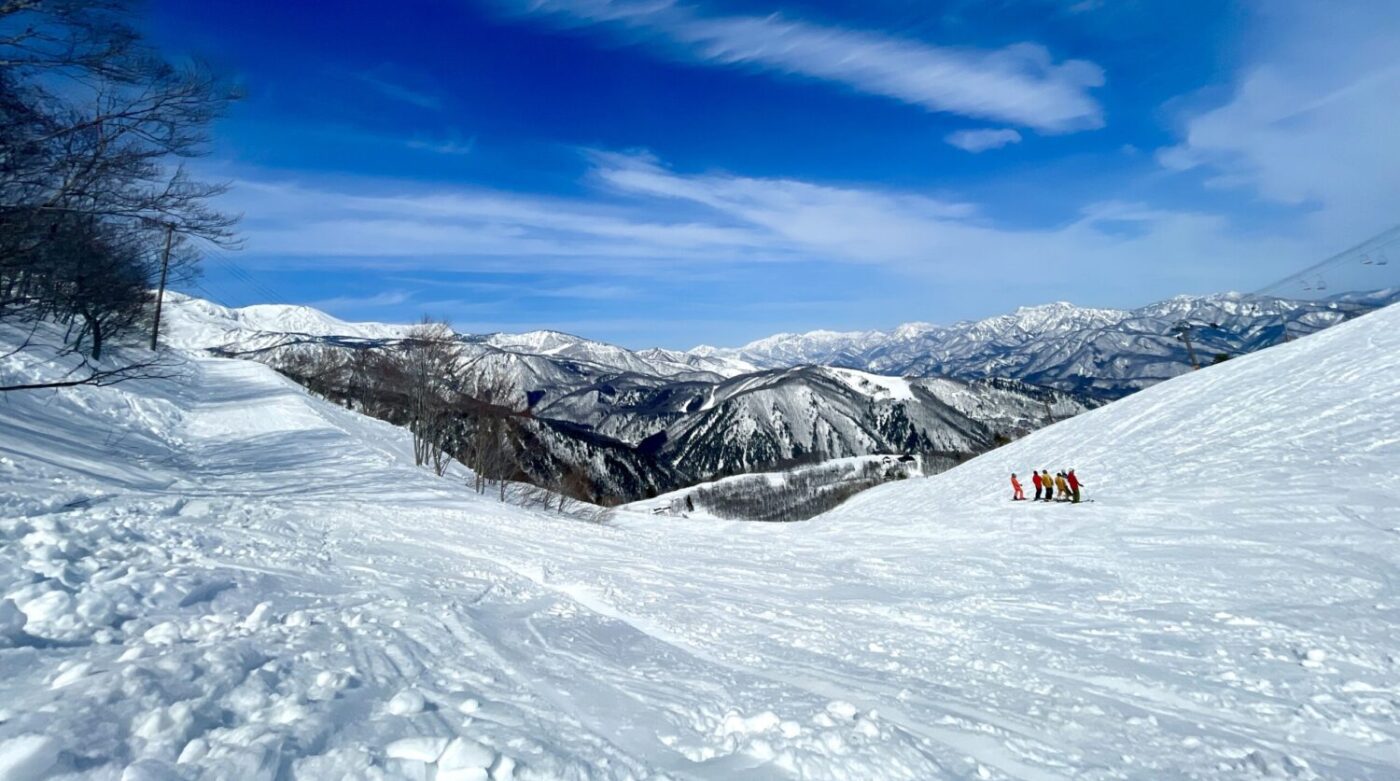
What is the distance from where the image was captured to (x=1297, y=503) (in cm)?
1502

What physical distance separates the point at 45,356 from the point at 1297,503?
1461 inches

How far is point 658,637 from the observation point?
26.1 ft

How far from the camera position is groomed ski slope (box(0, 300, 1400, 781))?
4.17 meters

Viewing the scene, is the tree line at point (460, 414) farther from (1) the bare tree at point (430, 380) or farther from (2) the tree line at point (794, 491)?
(2) the tree line at point (794, 491)

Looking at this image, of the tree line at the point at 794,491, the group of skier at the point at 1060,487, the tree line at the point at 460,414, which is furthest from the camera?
the tree line at the point at 794,491

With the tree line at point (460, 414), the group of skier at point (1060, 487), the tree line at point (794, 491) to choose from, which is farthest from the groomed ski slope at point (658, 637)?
the tree line at point (794, 491)

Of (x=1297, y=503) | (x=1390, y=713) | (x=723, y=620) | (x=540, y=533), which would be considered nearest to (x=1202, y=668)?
(x=1390, y=713)

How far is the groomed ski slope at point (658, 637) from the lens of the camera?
4.17 meters

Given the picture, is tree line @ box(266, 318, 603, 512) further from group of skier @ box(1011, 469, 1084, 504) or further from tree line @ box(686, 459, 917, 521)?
tree line @ box(686, 459, 917, 521)

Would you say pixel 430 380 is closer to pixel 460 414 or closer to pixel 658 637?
pixel 460 414

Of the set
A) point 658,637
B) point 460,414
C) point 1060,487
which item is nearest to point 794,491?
point 460,414

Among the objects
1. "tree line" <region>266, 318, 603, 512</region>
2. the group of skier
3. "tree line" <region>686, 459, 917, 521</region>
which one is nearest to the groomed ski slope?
the group of skier

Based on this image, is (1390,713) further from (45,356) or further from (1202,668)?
(45,356)

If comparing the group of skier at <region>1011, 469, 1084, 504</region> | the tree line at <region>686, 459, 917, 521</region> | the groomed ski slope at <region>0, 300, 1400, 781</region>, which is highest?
the group of skier at <region>1011, 469, 1084, 504</region>
